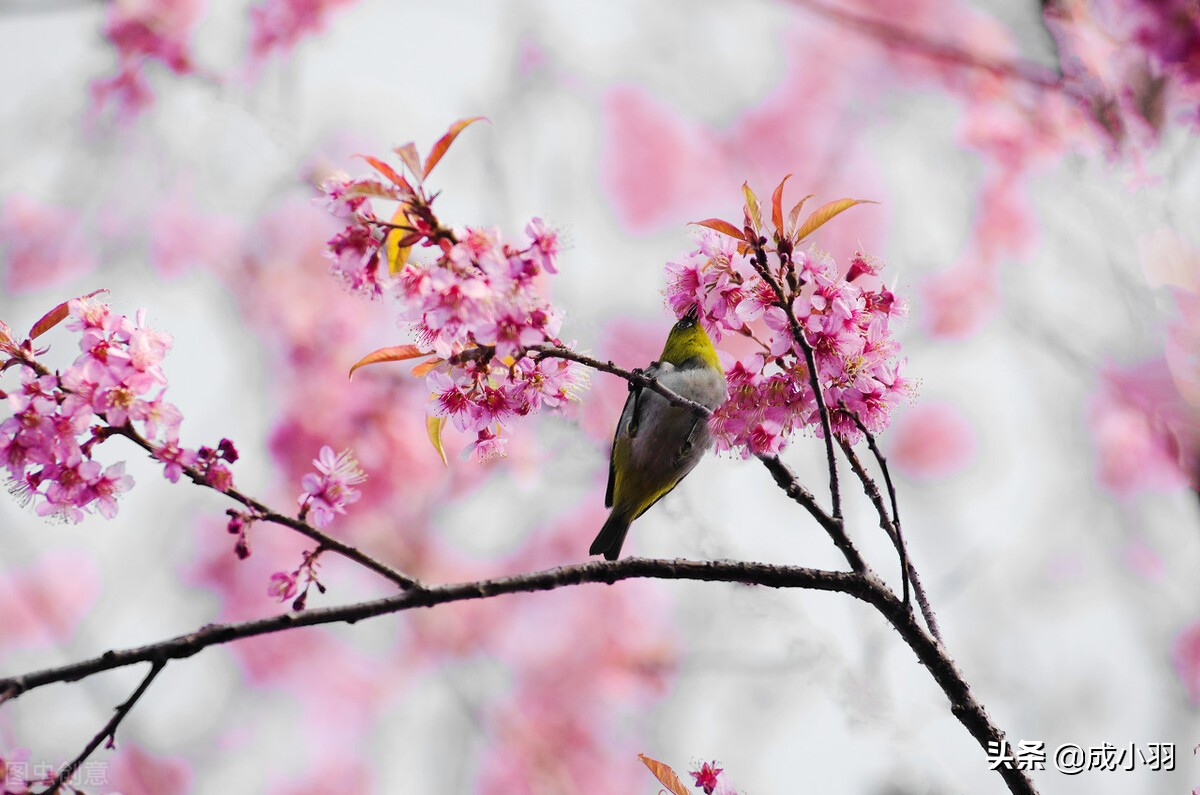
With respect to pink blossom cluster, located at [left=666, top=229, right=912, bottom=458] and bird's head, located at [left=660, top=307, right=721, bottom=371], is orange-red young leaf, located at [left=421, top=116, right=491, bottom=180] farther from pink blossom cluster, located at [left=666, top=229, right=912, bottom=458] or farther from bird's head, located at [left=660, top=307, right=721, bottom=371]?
bird's head, located at [left=660, top=307, right=721, bottom=371]

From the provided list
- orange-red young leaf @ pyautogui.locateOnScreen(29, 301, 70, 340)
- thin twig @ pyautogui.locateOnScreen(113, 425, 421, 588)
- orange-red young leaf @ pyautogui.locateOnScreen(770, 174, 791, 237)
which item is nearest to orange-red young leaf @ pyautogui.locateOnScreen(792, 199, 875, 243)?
orange-red young leaf @ pyautogui.locateOnScreen(770, 174, 791, 237)

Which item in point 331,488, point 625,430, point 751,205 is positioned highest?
point 625,430

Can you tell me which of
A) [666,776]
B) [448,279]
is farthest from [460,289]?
[666,776]

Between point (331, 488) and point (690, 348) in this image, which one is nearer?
point (331, 488)

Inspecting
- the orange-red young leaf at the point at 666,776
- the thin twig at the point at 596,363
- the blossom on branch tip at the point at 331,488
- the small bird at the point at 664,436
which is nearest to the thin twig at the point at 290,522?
Result: the blossom on branch tip at the point at 331,488

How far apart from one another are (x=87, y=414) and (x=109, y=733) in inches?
31.8

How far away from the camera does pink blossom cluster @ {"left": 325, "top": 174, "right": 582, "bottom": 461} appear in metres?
2.21

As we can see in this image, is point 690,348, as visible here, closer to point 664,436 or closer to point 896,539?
point 664,436

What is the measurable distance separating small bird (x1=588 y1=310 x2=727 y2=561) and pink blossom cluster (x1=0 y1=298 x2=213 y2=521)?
2276mm

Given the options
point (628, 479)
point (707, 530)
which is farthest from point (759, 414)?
point (707, 530)

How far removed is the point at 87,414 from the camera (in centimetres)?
230

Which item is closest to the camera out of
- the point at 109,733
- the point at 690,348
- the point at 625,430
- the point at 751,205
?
the point at 109,733

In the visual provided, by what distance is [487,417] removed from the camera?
266cm

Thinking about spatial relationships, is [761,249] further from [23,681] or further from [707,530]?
[707,530]
